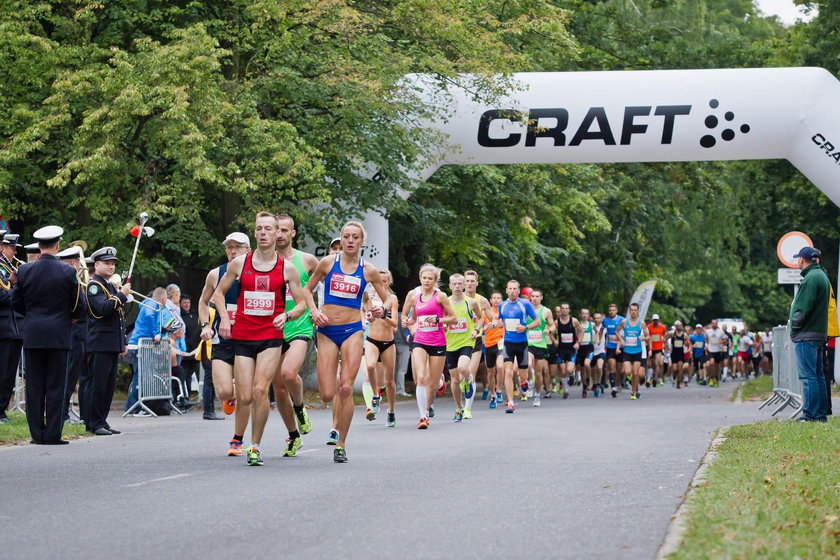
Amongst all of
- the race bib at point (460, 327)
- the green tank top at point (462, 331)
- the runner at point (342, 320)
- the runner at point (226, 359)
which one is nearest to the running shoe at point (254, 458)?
the runner at point (226, 359)

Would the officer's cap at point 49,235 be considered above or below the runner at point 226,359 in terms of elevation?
above

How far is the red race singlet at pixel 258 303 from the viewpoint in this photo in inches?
469

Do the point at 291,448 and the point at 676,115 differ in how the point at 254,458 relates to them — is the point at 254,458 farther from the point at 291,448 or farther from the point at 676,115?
the point at 676,115

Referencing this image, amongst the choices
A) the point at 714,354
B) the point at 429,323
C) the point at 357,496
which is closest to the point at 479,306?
the point at 429,323

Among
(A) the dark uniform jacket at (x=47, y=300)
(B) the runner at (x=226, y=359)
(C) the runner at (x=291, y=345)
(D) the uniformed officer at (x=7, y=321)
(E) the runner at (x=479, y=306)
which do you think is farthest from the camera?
(E) the runner at (x=479, y=306)

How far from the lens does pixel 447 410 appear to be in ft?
76.6

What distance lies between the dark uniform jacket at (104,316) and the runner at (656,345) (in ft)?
72.5

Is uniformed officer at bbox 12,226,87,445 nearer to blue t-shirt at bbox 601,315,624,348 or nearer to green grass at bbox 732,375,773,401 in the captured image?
green grass at bbox 732,375,773,401

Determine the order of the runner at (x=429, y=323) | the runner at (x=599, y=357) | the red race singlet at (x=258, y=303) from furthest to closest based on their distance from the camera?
the runner at (x=599, y=357) → the runner at (x=429, y=323) → the red race singlet at (x=258, y=303)

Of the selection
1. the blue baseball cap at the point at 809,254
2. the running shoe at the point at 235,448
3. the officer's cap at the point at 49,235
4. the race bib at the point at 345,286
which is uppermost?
the blue baseball cap at the point at 809,254

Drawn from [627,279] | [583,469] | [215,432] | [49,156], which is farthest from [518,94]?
[627,279]

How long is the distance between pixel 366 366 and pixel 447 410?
540cm

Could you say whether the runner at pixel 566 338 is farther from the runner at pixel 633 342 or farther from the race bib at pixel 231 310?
the race bib at pixel 231 310

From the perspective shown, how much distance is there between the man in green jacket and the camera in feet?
54.3
